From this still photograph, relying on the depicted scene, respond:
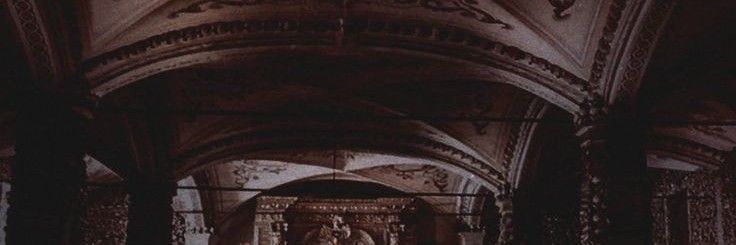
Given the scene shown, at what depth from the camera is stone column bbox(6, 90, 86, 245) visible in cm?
789

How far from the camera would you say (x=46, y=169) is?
8047 mm

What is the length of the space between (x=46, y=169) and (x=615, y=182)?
4.75 meters

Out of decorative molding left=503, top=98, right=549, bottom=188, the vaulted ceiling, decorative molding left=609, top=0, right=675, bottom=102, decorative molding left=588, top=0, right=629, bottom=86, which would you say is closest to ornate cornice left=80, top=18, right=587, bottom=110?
the vaulted ceiling

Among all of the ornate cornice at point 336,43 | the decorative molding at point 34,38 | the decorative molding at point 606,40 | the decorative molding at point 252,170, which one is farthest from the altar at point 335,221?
the decorative molding at point 34,38

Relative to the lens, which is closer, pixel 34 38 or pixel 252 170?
pixel 34 38

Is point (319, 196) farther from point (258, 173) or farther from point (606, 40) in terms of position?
point (606, 40)

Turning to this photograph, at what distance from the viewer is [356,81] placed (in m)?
11.3

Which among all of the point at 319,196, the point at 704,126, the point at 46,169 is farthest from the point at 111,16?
the point at 319,196

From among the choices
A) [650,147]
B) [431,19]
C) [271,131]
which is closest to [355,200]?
[271,131]

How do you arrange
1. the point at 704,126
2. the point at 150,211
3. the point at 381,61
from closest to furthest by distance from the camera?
1. the point at 381,61
2. the point at 704,126
3. the point at 150,211

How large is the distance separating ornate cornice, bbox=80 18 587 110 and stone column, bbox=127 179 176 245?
3.88 meters

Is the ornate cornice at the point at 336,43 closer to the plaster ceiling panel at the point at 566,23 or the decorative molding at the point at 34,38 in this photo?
the plaster ceiling panel at the point at 566,23

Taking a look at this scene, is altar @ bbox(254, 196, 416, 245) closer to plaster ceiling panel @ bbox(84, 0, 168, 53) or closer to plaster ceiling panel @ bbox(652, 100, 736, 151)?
plaster ceiling panel @ bbox(652, 100, 736, 151)

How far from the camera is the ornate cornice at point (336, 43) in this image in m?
8.69
